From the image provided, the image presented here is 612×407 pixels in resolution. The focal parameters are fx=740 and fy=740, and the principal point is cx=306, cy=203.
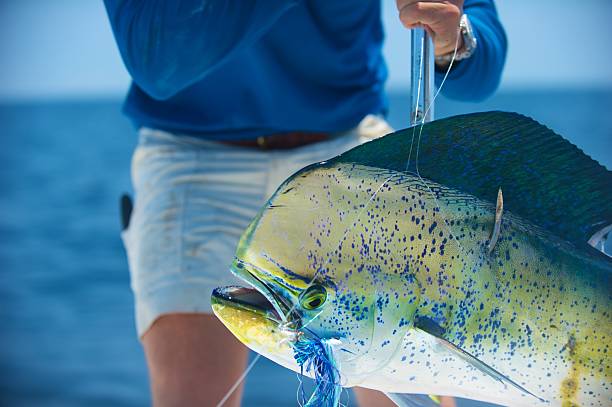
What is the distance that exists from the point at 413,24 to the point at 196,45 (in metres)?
0.47

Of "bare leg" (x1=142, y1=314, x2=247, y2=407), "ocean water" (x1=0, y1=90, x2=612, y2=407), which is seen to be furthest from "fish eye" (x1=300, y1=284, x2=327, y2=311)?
"bare leg" (x1=142, y1=314, x2=247, y2=407)

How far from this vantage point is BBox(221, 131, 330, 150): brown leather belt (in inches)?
74.4

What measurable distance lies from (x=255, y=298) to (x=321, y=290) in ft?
0.33

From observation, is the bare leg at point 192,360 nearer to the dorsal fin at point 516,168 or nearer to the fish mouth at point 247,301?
the fish mouth at point 247,301

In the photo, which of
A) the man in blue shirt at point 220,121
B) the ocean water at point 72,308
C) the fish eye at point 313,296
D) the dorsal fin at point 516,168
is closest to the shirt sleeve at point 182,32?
the man in blue shirt at point 220,121

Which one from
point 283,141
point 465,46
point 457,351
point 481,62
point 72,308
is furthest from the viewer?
point 72,308

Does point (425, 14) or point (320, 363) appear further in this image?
point (425, 14)

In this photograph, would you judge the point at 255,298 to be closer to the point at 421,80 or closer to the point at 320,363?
the point at 320,363

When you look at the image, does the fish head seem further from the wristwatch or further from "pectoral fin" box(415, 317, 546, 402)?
the wristwatch

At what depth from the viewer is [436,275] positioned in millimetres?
938

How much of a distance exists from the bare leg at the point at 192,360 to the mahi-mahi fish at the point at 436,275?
662 mm

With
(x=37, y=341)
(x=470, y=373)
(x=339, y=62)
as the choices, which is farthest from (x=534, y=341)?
(x=37, y=341)

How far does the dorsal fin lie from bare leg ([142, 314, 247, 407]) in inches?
31.1

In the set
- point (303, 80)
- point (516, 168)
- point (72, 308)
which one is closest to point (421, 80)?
point (516, 168)
